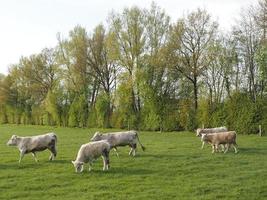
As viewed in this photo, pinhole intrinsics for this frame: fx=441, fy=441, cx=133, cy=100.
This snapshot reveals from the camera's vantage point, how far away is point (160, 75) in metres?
Answer: 57.8

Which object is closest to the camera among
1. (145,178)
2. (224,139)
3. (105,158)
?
(145,178)

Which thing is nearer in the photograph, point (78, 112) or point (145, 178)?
point (145, 178)

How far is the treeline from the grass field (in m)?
18.0

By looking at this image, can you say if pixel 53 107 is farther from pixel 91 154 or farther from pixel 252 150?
pixel 91 154

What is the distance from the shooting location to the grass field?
600 inches

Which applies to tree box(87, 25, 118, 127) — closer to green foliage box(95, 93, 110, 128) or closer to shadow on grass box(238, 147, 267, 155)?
green foliage box(95, 93, 110, 128)

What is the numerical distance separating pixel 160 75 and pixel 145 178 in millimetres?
40757

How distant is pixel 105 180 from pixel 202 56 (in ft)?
126

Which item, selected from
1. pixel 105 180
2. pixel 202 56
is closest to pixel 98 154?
pixel 105 180

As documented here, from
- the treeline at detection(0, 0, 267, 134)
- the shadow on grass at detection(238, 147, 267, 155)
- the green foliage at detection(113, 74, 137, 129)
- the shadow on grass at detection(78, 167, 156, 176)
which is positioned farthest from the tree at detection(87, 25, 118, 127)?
the shadow on grass at detection(78, 167, 156, 176)

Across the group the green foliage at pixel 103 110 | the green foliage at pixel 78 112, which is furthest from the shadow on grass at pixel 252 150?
the green foliage at pixel 78 112

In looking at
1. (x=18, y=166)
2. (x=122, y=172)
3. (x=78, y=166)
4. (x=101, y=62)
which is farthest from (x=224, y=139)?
(x=101, y=62)

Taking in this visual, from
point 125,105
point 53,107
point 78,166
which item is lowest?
point 78,166

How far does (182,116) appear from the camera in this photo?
51656 millimetres
